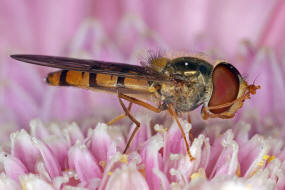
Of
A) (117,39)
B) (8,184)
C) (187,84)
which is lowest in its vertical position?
(8,184)

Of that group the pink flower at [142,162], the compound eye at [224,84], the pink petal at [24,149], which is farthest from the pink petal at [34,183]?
the compound eye at [224,84]

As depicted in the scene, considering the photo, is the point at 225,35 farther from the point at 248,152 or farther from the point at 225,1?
the point at 248,152

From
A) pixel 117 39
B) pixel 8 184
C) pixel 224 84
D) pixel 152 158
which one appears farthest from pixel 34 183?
pixel 117 39

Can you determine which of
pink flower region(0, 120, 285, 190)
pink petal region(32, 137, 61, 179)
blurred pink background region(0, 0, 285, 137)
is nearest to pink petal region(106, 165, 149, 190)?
pink flower region(0, 120, 285, 190)

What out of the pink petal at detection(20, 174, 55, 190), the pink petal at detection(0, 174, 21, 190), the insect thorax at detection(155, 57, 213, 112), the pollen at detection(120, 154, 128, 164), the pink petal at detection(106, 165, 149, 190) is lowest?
the pink petal at detection(0, 174, 21, 190)

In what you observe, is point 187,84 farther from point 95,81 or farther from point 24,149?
point 24,149

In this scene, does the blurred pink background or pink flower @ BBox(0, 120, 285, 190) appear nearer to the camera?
pink flower @ BBox(0, 120, 285, 190)

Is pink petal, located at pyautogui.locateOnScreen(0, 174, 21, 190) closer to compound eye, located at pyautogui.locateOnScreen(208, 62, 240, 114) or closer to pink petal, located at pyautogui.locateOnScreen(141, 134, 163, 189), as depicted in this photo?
pink petal, located at pyautogui.locateOnScreen(141, 134, 163, 189)

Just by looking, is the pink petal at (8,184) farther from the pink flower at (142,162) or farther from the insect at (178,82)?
the insect at (178,82)
